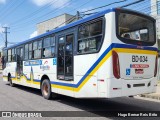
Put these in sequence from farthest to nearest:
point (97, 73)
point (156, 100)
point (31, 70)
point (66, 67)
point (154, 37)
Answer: point (31, 70) < point (156, 100) < point (66, 67) < point (154, 37) < point (97, 73)

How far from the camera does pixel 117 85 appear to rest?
721 centimetres

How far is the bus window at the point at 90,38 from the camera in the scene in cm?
767

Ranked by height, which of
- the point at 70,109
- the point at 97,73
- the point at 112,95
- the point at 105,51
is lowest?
the point at 70,109

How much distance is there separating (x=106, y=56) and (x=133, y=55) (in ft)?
3.25

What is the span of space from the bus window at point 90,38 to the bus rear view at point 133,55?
2.01 ft

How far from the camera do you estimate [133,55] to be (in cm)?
769

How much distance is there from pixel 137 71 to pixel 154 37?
1751 mm

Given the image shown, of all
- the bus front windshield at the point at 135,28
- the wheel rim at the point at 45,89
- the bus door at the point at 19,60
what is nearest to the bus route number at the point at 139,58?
the bus front windshield at the point at 135,28

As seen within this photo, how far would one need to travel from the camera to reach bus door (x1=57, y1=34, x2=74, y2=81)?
9.20 m

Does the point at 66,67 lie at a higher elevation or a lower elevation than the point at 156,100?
higher

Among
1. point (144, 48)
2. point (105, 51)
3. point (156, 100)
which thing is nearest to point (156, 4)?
point (156, 100)

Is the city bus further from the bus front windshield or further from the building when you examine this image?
the building

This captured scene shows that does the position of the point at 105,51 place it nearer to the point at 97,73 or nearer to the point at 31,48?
the point at 97,73

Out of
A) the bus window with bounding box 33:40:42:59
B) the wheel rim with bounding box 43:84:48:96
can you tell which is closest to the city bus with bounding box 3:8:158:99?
the wheel rim with bounding box 43:84:48:96
